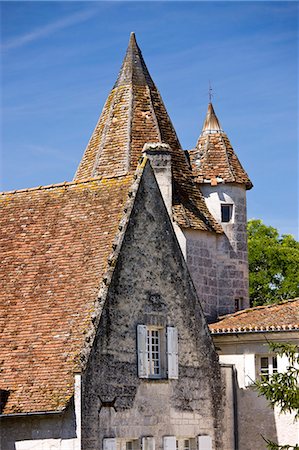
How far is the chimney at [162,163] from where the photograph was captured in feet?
106

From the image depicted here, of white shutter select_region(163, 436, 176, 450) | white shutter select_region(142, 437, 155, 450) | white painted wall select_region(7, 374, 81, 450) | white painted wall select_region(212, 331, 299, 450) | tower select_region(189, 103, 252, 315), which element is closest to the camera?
white painted wall select_region(7, 374, 81, 450)

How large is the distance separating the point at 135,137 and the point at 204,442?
1008 centimetres

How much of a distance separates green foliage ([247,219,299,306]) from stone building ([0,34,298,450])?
19.6 metres

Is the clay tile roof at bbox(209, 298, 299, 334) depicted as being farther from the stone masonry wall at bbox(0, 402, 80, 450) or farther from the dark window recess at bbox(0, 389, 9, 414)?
the dark window recess at bbox(0, 389, 9, 414)

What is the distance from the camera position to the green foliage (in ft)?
176

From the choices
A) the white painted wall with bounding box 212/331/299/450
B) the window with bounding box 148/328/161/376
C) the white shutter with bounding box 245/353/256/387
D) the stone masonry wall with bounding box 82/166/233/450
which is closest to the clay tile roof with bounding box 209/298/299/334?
the white painted wall with bounding box 212/331/299/450

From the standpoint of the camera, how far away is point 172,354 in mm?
→ 29266

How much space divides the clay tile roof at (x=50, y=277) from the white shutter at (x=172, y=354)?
2.52 metres

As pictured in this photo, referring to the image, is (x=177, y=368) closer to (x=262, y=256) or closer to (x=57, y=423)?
(x=57, y=423)

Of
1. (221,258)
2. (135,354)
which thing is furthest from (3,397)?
(221,258)

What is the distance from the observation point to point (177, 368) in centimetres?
2936

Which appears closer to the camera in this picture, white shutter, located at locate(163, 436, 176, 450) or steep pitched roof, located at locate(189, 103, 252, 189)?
white shutter, located at locate(163, 436, 176, 450)

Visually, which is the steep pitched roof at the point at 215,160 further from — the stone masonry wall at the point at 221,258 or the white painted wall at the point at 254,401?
the white painted wall at the point at 254,401

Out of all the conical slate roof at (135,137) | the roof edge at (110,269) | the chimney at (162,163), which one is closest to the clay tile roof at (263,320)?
the conical slate roof at (135,137)
